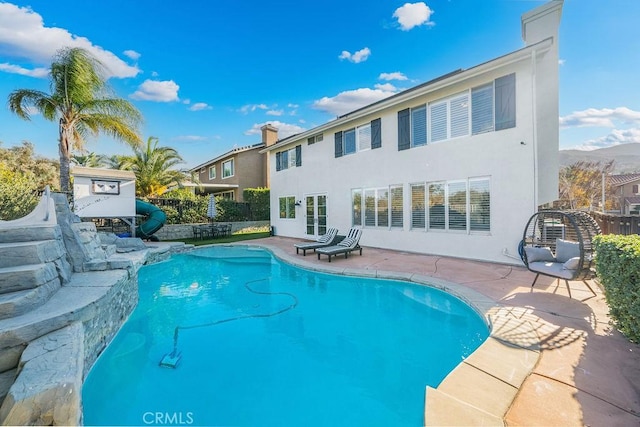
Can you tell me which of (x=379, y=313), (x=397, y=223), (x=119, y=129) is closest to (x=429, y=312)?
(x=379, y=313)

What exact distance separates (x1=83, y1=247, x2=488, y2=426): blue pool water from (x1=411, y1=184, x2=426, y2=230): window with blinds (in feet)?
12.8

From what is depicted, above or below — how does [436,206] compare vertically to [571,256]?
above

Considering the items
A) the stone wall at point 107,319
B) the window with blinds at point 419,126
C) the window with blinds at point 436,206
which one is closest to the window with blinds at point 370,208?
the window with blinds at point 436,206

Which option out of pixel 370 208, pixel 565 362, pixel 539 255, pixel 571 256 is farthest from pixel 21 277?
pixel 370 208

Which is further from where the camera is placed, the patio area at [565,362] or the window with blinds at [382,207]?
the window with blinds at [382,207]

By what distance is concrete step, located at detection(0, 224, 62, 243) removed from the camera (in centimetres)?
493

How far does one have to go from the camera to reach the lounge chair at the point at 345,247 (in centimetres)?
1006

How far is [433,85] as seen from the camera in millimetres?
9398

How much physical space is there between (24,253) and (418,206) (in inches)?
427

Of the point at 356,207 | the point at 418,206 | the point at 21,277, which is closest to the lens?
the point at 21,277

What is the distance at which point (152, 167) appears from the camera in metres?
20.1

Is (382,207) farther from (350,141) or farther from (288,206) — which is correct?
(288,206)

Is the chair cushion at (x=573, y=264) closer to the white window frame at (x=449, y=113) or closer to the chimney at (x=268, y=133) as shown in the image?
the white window frame at (x=449, y=113)

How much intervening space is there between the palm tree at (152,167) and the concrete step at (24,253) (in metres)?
16.9
